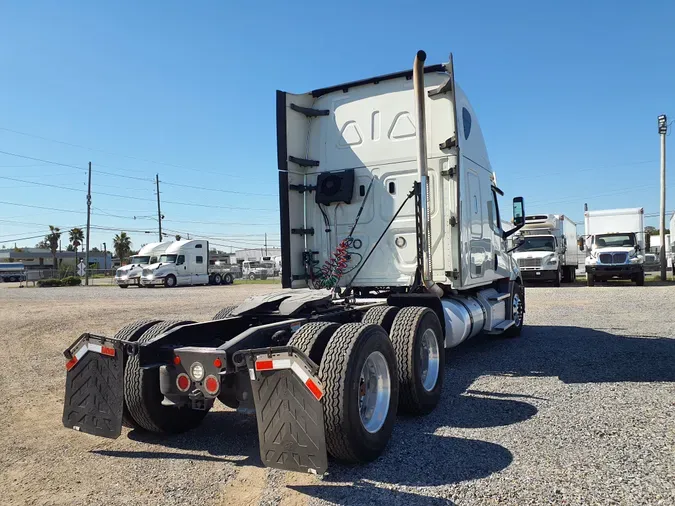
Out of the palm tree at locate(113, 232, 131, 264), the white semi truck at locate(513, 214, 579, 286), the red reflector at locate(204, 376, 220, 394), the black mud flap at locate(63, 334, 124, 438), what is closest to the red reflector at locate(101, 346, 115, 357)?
the black mud flap at locate(63, 334, 124, 438)

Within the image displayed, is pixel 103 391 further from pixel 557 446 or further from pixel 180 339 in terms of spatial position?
pixel 557 446

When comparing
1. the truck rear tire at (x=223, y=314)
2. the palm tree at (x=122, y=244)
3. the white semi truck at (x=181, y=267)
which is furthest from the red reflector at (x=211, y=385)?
the palm tree at (x=122, y=244)

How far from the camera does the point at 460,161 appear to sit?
6.50m

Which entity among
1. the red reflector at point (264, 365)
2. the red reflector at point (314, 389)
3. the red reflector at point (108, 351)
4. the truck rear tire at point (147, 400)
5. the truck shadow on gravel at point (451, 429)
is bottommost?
the truck shadow on gravel at point (451, 429)

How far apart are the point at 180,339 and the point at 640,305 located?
14.4m

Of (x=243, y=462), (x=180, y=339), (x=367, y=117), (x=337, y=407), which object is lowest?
(x=243, y=462)

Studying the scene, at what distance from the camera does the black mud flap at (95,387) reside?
391 cm

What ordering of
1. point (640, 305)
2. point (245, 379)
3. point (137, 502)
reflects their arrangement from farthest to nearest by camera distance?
point (640, 305) → point (245, 379) → point (137, 502)

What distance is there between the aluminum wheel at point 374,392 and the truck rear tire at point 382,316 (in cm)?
100

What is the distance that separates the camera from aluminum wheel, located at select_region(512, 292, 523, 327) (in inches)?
373

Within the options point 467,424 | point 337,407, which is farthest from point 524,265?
point 337,407

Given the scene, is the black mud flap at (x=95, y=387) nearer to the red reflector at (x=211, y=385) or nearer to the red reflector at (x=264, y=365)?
the red reflector at (x=211, y=385)

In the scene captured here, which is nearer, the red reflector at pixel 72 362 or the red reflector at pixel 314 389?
the red reflector at pixel 314 389

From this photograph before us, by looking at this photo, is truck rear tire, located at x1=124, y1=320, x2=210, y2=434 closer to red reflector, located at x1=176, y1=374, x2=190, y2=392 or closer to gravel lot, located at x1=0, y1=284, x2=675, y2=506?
gravel lot, located at x1=0, y1=284, x2=675, y2=506
